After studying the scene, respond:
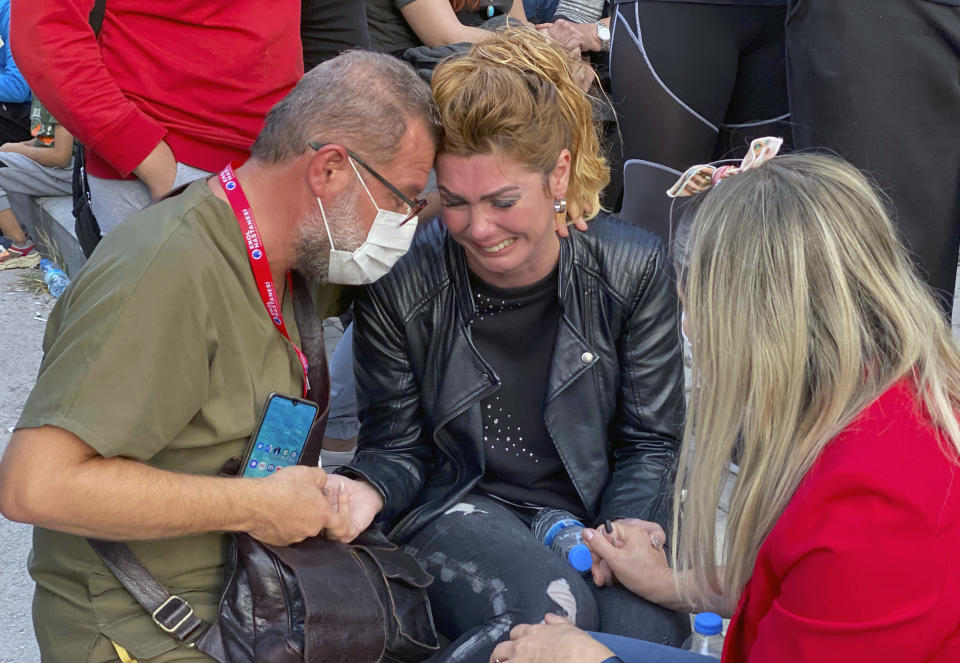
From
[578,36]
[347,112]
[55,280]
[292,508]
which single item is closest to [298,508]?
[292,508]

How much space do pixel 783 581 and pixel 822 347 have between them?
34 cm

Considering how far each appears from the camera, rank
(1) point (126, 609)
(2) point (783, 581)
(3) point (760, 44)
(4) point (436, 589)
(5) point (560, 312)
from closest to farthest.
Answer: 1. (2) point (783, 581)
2. (1) point (126, 609)
3. (4) point (436, 589)
4. (5) point (560, 312)
5. (3) point (760, 44)

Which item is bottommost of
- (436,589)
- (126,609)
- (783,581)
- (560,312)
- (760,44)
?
(436,589)

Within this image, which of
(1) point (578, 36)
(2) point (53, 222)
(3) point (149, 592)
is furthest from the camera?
(2) point (53, 222)

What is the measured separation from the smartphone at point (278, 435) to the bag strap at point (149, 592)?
25 cm

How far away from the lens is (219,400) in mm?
1948

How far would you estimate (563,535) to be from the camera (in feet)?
7.75

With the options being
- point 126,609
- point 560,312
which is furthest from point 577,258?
point 126,609

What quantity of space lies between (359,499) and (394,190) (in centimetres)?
67

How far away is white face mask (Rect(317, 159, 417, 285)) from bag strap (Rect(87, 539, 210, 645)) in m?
0.71

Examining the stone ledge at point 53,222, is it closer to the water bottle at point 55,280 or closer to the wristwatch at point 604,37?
the water bottle at point 55,280

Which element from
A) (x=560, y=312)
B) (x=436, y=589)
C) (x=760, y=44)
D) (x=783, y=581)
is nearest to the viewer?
(x=783, y=581)

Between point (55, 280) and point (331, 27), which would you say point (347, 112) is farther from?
point (55, 280)

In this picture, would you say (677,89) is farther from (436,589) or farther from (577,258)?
(436,589)
